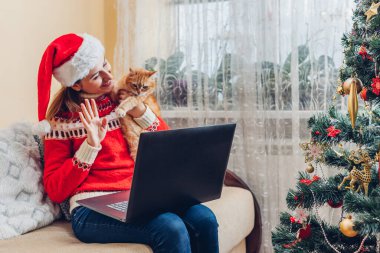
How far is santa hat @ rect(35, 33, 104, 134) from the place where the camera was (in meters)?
1.65

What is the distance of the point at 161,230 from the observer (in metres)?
1.39

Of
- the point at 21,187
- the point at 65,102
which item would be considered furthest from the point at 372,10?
the point at 21,187

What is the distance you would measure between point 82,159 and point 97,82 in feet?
0.96

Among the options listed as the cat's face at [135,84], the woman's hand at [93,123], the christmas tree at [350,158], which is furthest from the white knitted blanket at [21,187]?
the christmas tree at [350,158]

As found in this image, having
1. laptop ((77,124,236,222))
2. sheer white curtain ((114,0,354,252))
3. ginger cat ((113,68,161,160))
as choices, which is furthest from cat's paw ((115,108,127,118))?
sheer white curtain ((114,0,354,252))

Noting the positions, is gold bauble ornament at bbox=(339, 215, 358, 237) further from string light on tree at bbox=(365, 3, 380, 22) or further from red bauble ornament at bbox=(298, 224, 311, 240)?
string light on tree at bbox=(365, 3, 380, 22)

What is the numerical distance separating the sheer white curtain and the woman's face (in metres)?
0.63

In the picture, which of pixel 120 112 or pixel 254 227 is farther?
pixel 254 227

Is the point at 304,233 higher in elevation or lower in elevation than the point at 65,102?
lower

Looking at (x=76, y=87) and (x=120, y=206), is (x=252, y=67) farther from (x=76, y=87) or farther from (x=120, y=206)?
(x=120, y=206)

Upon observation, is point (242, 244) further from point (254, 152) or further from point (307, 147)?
point (307, 147)

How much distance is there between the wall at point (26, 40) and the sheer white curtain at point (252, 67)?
11.5 inches

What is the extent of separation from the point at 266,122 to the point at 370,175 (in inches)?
35.3

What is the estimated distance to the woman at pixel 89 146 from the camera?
4.87 ft
